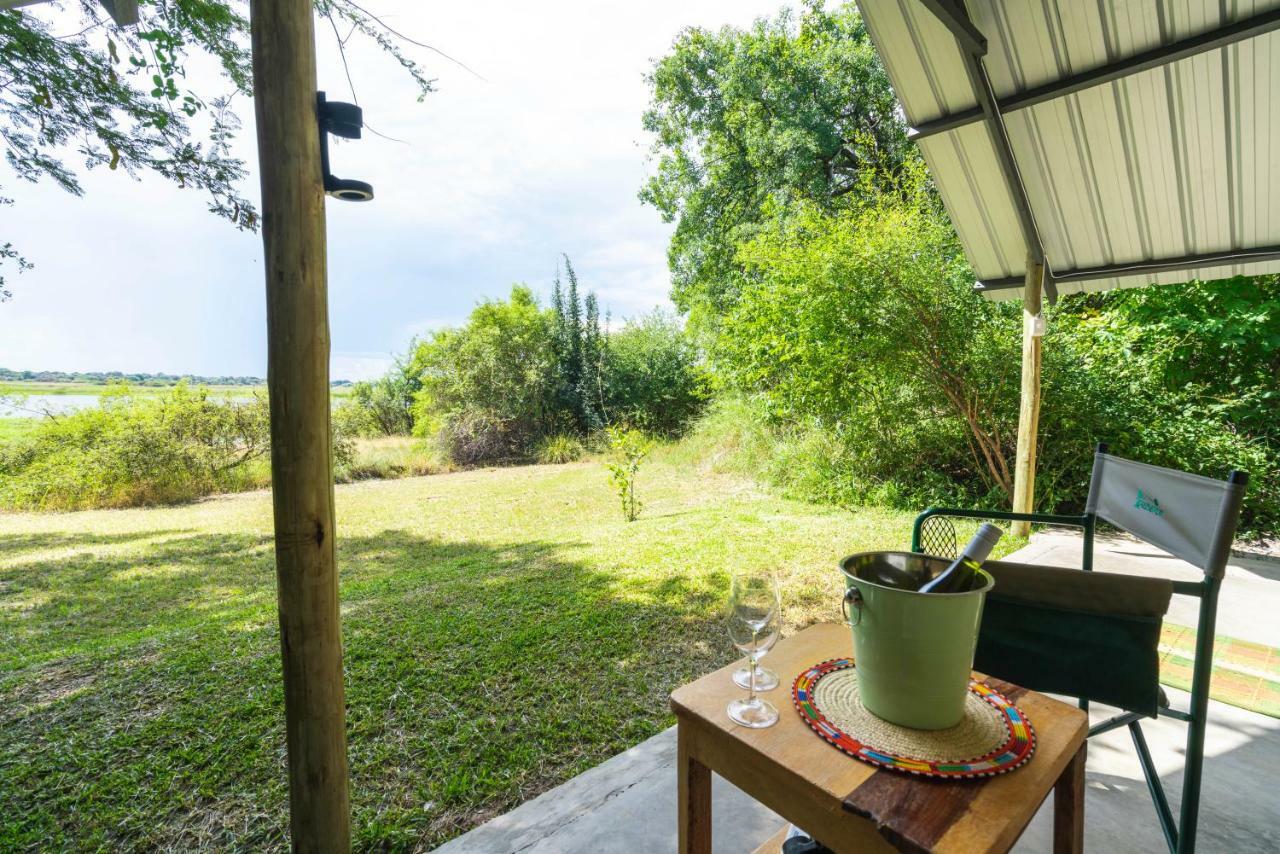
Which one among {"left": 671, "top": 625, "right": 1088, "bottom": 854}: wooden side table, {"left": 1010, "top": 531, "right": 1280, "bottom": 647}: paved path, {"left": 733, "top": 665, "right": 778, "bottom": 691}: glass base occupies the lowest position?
{"left": 1010, "top": 531, "right": 1280, "bottom": 647}: paved path

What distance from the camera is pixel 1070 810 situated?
0.76 metres

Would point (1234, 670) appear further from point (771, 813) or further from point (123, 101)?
point (123, 101)

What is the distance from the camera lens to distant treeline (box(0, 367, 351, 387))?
4.11 m

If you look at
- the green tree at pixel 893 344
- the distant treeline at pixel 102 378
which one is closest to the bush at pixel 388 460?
the distant treeline at pixel 102 378

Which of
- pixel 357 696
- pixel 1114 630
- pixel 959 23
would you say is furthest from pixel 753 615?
pixel 959 23

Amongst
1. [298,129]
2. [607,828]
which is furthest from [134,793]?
[298,129]

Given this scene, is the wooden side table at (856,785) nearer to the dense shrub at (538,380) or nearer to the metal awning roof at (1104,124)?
the metal awning roof at (1104,124)

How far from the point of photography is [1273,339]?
3.97 metres

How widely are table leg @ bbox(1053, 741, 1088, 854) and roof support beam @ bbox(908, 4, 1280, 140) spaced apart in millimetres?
2797

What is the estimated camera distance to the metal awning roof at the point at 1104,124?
7.12 ft

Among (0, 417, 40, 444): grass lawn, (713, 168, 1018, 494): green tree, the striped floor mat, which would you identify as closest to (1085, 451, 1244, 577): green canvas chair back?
the striped floor mat

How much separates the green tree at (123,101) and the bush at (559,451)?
761 centimetres

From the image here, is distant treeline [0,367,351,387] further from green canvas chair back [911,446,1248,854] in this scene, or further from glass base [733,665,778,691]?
green canvas chair back [911,446,1248,854]

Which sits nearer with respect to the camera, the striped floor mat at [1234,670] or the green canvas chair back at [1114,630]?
the green canvas chair back at [1114,630]
